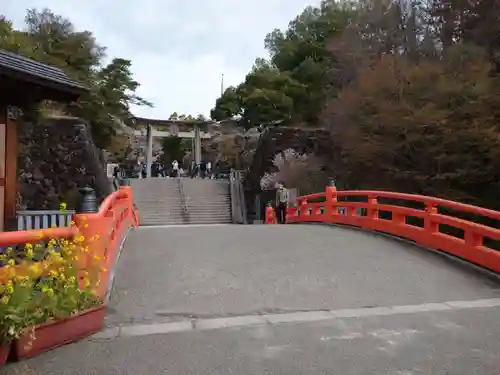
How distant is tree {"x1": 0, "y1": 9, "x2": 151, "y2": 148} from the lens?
26422mm

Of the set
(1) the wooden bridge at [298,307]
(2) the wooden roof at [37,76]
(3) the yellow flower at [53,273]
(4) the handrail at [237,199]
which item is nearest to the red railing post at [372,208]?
(1) the wooden bridge at [298,307]

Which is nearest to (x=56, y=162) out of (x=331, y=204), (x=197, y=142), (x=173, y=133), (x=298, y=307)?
(x=331, y=204)

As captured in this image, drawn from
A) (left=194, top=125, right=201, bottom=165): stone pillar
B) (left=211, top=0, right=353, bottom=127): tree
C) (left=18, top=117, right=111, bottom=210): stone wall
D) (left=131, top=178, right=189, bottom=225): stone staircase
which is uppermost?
(left=211, top=0, right=353, bottom=127): tree

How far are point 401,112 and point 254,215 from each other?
13.7 m

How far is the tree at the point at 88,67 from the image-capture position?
26.4m

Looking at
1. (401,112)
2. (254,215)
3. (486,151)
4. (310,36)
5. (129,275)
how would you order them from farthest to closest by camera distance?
(310,36) < (254,215) < (401,112) < (486,151) < (129,275)

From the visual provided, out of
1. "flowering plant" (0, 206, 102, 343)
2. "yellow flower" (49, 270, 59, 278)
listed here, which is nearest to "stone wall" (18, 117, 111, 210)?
"flowering plant" (0, 206, 102, 343)

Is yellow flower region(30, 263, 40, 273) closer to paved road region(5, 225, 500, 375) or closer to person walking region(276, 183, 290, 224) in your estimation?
paved road region(5, 225, 500, 375)

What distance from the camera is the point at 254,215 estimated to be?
30406 millimetres

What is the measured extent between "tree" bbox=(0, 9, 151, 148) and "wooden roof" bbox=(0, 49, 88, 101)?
18.0 m

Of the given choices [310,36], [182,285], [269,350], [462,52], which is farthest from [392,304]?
[310,36]

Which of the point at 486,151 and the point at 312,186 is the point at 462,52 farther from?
the point at 312,186

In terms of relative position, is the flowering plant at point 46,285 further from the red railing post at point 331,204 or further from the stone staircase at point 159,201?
the stone staircase at point 159,201

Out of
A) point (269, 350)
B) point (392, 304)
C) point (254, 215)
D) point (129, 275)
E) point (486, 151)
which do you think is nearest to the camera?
point (269, 350)
